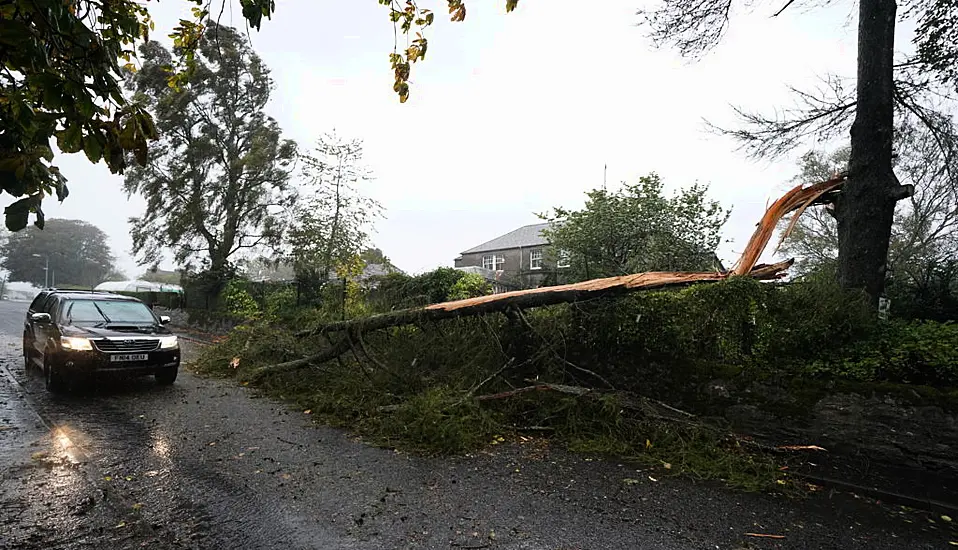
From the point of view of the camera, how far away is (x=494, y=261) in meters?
47.1

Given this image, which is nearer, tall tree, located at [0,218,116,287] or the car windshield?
the car windshield

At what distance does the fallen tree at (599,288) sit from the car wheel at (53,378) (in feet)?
9.86

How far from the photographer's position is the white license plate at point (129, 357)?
7.21m

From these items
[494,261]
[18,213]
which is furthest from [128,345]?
[494,261]

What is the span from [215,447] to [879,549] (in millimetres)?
6054

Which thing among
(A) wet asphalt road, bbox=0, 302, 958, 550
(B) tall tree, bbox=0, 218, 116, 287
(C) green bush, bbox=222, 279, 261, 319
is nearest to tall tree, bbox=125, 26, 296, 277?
(C) green bush, bbox=222, 279, 261, 319

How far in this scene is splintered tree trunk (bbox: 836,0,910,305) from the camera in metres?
6.59

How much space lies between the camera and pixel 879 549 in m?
3.35

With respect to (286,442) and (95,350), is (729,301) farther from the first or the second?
(95,350)

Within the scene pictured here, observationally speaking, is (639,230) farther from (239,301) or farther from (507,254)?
(507,254)

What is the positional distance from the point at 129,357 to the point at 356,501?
5840 millimetres

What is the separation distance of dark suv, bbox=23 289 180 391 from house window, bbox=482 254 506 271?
38.7 m

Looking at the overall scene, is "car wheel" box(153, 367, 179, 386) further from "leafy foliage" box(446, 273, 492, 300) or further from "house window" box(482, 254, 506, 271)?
"house window" box(482, 254, 506, 271)

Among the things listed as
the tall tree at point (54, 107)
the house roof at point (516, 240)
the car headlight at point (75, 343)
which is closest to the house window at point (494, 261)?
the house roof at point (516, 240)
